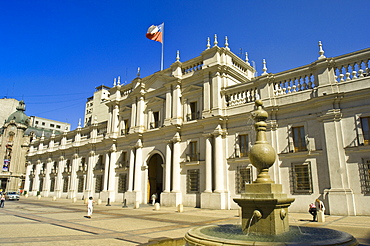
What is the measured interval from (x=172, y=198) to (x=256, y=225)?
66.1 ft

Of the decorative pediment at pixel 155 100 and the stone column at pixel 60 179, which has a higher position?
the decorative pediment at pixel 155 100

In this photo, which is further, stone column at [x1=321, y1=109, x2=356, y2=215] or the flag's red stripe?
the flag's red stripe

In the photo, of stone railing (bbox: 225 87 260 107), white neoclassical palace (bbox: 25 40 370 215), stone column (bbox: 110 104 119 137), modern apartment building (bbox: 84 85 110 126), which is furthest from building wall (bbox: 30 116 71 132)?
stone railing (bbox: 225 87 260 107)

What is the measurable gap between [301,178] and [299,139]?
9.81 ft

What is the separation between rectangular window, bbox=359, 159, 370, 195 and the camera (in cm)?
1784

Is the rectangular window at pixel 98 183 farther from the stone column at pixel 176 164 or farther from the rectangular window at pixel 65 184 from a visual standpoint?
the stone column at pixel 176 164

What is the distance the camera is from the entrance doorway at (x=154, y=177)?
1277 inches

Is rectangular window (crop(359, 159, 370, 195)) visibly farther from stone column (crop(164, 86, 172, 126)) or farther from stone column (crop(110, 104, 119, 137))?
stone column (crop(110, 104, 119, 137))

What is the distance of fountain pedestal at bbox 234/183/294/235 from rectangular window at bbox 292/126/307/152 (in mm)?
14042

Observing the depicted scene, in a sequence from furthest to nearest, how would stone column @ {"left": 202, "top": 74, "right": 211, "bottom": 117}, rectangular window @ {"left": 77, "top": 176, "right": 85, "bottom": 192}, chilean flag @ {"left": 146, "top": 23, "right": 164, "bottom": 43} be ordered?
1. rectangular window @ {"left": 77, "top": 176, "right": 85, "bottom": 192}
2. chilean flag @ {"left": 146, "top": 23, "right": 164, "bottom": 43}
3. stone column @ {"left": 202, "top": 74, "right": 211, "bottom": 117}

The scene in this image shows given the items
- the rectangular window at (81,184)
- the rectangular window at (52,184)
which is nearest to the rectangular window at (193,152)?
the rectangular window at (81,184)

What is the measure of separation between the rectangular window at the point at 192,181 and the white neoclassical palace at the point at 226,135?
0.10 m

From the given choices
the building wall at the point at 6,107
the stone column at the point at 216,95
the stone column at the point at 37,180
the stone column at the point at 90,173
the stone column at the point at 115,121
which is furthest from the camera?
the building wall at the point at 6,107

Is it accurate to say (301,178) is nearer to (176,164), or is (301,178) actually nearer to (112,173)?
(176,164)
